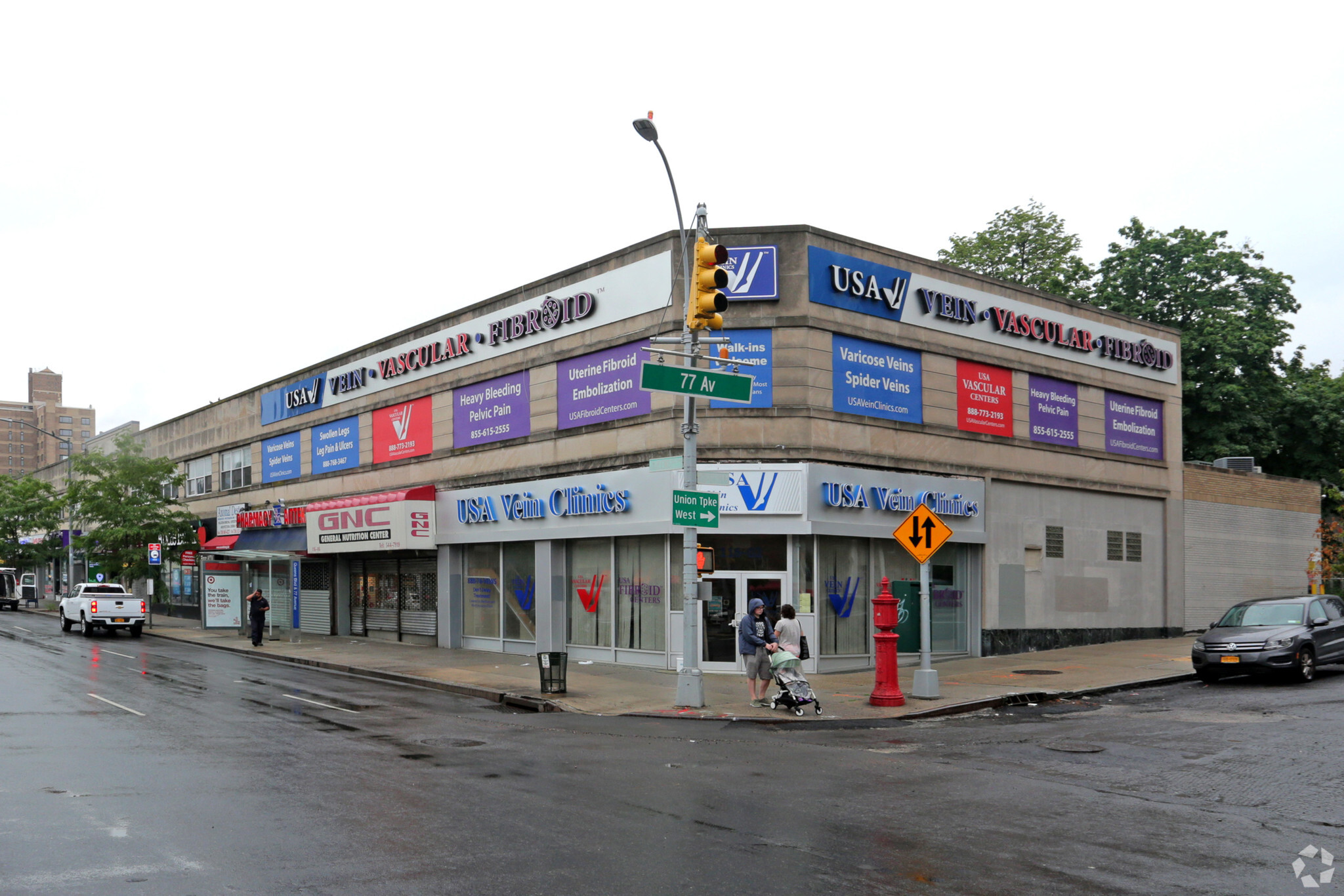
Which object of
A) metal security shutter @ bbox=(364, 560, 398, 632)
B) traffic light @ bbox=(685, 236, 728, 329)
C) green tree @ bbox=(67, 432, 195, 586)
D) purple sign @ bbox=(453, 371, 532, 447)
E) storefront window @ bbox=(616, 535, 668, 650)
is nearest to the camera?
traffic light @ bbox=(685, 236, 728, 329)

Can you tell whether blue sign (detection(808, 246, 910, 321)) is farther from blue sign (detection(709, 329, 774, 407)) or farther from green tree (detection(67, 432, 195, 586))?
green tree (detection(67, 432, 195, 586))

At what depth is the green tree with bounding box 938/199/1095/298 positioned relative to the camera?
4519cm

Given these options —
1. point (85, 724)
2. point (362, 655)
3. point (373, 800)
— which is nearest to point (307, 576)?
point (362, 655)

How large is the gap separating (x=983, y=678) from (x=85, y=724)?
15018mm

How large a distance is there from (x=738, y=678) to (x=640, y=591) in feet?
10.9

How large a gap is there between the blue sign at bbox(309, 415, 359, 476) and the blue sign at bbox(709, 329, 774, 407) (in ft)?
54.4

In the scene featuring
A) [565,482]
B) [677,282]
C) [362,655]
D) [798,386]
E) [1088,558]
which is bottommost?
[362,655]

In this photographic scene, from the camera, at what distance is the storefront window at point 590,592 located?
24.6 m

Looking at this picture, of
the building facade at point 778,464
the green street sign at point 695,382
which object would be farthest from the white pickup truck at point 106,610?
the green street sign at point 695,382

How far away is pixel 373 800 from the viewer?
9.66 metres

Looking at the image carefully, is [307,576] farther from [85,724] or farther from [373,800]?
[373,800]

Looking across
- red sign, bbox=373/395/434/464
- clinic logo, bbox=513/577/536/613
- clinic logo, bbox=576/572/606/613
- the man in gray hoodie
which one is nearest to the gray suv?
the man in gray hoodie

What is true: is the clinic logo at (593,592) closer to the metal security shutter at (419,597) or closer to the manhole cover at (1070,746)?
the metal security shutter at (419,597)

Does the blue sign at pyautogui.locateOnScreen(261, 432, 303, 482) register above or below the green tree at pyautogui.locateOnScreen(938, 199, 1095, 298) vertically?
below
